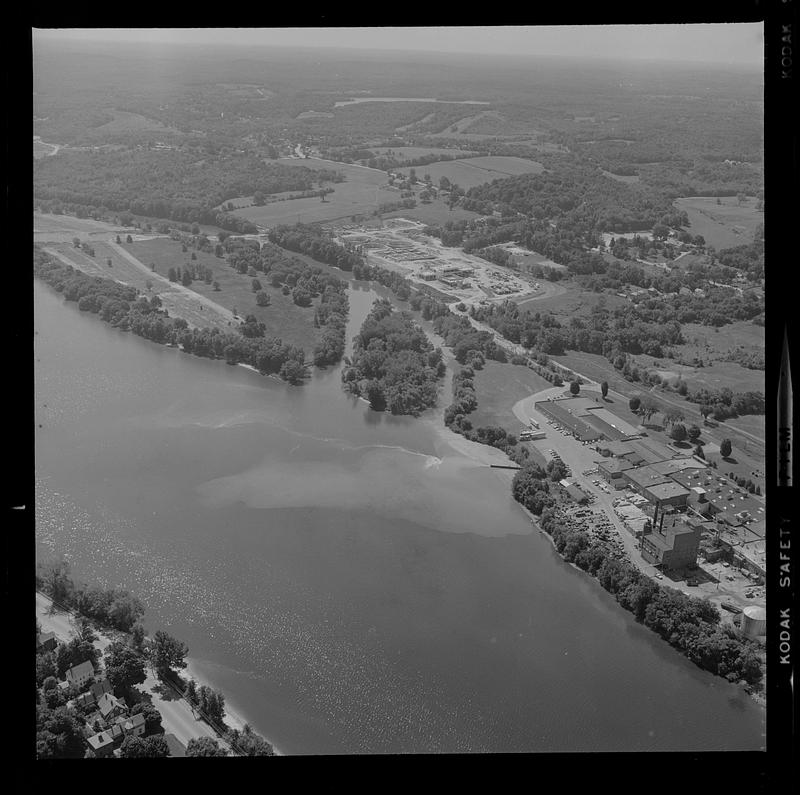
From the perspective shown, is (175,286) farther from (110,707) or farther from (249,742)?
(249,742)

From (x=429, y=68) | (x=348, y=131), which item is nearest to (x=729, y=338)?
(x=429, y=68)

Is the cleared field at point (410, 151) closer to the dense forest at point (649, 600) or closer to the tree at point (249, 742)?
the dense forest at point (649, 600)

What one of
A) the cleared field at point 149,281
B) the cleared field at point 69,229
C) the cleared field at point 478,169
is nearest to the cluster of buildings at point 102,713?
the cleared field at point 149,281

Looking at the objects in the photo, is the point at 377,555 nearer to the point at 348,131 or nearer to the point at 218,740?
the point at 218,740

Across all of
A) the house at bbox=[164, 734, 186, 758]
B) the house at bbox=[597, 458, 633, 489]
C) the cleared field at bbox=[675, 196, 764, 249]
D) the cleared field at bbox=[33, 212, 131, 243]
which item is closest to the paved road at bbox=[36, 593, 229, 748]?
the house at bbox=[164, 734, 186, 758]

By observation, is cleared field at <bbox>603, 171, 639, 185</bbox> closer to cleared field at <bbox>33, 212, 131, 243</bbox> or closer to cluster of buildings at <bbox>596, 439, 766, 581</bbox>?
cluster of buildings at <bbox>596, 439, 766, 581</bbox>
